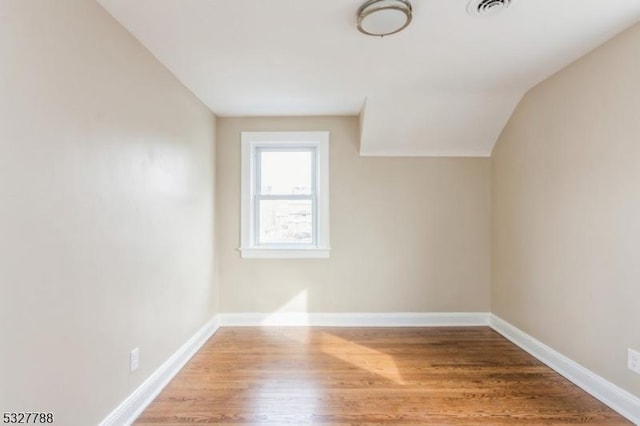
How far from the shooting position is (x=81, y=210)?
1.59 meters

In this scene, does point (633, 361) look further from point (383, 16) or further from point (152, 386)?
point (152, 386)

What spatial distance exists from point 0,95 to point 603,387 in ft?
A: 11.6

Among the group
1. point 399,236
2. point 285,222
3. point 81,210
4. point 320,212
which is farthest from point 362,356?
point 81,210

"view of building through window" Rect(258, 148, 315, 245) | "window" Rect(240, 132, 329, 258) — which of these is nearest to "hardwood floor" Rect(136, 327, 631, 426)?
"window" Rect(240, 132, 329, 258)

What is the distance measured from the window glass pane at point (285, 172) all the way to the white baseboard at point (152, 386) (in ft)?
5.50

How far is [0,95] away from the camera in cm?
120

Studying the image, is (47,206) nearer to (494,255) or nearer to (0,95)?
(0,95)

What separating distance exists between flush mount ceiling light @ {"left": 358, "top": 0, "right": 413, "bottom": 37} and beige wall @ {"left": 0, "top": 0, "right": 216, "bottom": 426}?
1397mm

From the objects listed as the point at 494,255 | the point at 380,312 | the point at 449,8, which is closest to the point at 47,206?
the point at 449,8

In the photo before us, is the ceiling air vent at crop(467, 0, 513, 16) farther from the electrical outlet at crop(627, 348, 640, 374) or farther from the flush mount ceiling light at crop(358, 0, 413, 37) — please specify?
the electrical outlet at crop(627, 348, 640, 374)

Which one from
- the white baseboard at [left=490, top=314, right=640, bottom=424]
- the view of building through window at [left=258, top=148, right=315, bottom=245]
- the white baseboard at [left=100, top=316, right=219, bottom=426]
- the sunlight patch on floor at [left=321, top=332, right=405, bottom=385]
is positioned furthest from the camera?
the view of building through window at [left=258, top=148, right=315, bottom=245]

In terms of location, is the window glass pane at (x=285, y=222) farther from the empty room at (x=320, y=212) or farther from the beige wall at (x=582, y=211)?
the beige wall at (x=582, y=211)

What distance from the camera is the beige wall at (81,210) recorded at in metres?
1.26

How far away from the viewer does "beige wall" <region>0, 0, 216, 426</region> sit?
4.12ft
